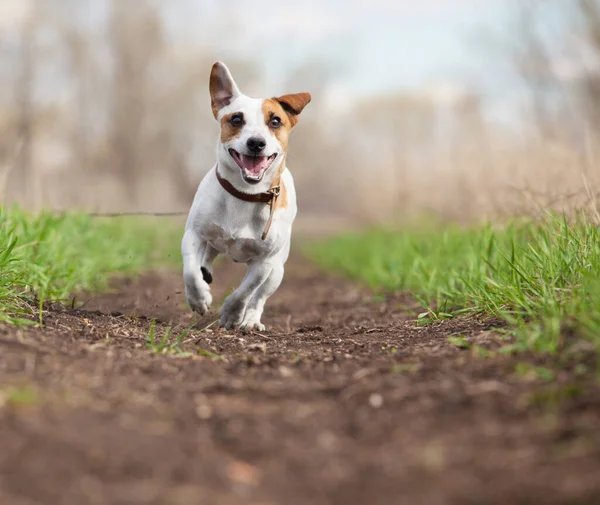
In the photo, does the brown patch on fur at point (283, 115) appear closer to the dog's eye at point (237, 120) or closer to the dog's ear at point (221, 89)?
the dog's eye at point (237, 120)

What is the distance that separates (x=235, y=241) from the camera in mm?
4152

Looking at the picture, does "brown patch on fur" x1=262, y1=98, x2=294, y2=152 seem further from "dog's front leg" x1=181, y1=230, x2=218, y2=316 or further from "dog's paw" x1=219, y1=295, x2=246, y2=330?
"dog's paw" x1=219, y1=295, x2=246, y2=330

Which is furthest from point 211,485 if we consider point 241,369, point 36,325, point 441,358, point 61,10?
point 61,10

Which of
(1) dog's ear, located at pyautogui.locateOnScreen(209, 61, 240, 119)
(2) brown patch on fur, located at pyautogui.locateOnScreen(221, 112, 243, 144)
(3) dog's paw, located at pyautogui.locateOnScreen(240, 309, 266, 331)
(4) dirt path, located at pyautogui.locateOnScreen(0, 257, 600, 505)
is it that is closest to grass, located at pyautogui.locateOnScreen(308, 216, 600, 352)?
(4) dirt path, located at pyautogui.locateOnScreen(0, 257, 600, 505)

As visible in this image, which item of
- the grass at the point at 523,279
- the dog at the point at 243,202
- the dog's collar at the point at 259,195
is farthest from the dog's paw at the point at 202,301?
the grass at the point at 523,279

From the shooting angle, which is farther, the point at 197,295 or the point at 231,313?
the point at 231,313

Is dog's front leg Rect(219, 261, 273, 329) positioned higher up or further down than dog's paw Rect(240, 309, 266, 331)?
higher up

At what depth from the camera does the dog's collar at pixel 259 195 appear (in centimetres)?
408

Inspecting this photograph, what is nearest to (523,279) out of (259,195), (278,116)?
(259,195)

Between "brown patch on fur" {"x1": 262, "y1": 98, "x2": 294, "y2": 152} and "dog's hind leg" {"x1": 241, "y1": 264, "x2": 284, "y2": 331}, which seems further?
"dog's hind leg" {"x1": 241, "y1": 264, "x2": 284, "y2": 331}

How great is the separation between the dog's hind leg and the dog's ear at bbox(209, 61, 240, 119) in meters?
1.03

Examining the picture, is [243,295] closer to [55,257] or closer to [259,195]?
[259,195]

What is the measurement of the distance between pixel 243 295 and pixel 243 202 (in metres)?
0.55

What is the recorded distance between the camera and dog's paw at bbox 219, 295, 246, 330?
4.23 meters
